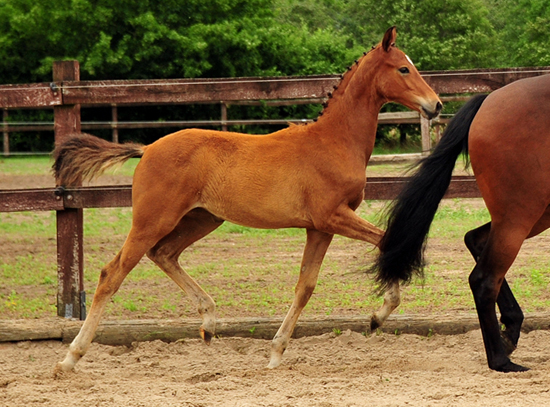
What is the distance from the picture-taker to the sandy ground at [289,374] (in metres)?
3.66

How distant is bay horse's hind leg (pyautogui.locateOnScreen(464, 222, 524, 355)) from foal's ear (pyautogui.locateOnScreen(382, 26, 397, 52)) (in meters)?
1.29

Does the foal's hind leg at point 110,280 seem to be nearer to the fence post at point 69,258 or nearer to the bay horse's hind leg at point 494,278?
the fence post at point 69,258

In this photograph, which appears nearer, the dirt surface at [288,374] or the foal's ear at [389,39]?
the dirt surface at [288,374]

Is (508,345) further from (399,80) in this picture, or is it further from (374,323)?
(399,80)

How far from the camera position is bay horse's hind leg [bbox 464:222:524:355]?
4.50 metres

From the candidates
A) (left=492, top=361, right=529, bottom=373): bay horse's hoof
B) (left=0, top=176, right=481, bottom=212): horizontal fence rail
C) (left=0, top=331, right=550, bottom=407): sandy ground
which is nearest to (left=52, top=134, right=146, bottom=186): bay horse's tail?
(left=0, top=176, right=481, bottom=212): horizontal fence rail

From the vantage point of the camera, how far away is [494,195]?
418 cm

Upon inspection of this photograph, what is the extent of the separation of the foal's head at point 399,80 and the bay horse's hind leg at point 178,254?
1.37 m

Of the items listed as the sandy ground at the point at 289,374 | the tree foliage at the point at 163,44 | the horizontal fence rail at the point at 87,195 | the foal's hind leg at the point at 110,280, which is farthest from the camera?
the tree foliage at the point at 163,44

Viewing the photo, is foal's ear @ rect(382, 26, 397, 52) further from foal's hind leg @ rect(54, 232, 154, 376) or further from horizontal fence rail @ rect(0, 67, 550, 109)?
foal's hind leg @ rect(54, 232, 154, 376)

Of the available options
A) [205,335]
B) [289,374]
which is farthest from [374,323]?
[205,335]

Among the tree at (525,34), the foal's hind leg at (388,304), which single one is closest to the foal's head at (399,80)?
the foal's hind leg at (388,304)

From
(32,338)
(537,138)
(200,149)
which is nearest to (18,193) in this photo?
(32,338)

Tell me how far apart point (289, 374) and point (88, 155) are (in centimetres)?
190
